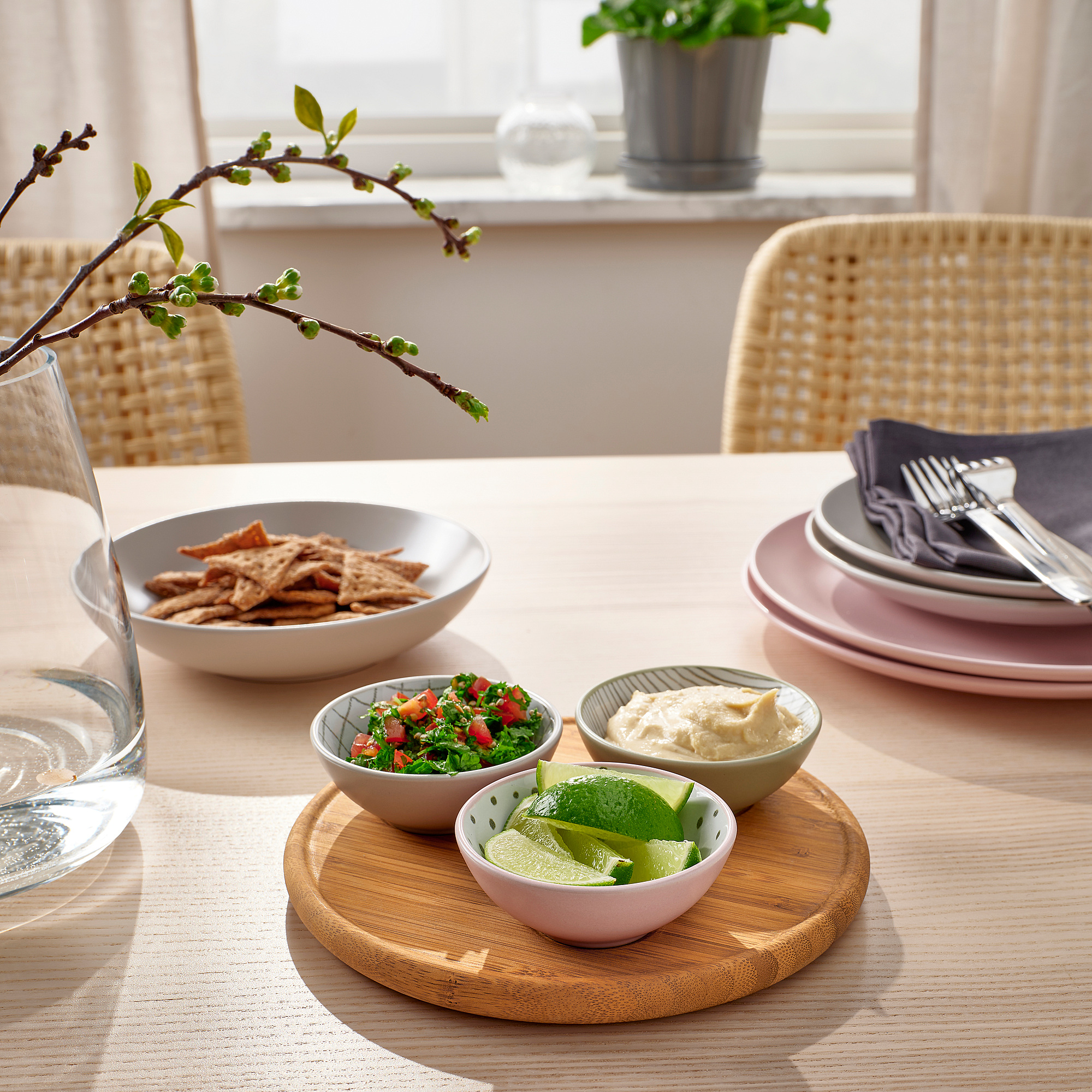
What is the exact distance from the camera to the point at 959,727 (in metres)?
0.70

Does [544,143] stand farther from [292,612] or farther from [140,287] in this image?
[140,287]

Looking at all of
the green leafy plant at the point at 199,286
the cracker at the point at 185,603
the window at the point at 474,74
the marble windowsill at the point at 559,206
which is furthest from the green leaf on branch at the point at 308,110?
the window at the point at 474,74

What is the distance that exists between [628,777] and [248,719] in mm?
311

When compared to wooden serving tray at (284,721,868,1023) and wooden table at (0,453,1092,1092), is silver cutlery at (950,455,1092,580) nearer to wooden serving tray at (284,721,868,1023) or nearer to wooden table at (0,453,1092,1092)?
wooden table at (0,453,1092,1092)

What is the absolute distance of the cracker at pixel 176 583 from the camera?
0.81 m

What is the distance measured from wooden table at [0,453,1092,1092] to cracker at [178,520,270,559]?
8cm

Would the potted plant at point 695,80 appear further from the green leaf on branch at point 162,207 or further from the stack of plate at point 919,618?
the green leaf on branch at point 162,207

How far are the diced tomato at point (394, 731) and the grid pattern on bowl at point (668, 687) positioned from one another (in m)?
0.09

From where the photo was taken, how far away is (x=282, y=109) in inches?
93.8

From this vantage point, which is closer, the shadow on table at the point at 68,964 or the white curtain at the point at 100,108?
the shadow on table at the point at 68,964

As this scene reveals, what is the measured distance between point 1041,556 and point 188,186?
1.94 feet

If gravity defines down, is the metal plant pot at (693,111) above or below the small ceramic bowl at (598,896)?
above

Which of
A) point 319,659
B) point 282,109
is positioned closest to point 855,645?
point 319,659

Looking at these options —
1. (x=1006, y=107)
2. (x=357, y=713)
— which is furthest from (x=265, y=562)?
(x=1006, y=107)
